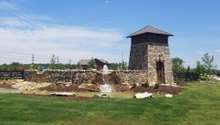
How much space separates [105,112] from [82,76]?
57.1ft

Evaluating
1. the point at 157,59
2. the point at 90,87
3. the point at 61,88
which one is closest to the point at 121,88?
the point at 90,87

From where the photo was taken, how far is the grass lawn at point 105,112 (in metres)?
17.8

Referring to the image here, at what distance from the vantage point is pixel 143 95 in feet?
84.8

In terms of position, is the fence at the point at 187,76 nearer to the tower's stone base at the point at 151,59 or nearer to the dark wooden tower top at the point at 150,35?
the tower's stone base at the point at 151,59

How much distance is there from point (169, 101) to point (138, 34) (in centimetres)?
1894

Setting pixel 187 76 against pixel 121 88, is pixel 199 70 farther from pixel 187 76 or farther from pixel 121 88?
pixel 121 88

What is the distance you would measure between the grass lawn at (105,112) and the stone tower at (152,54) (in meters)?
17.7

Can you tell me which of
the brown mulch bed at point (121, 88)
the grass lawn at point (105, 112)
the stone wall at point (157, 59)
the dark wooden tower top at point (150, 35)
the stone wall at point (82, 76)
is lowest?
the grass lawn at point (105, 112)

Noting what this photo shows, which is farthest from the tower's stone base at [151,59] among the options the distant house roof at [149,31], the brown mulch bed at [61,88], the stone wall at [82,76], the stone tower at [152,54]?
the brown mulch bed at [61,88]

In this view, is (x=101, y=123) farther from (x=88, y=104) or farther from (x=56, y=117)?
(x=88, y=104)

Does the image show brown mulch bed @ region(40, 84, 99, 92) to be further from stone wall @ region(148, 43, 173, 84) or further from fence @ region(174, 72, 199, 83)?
fence @ region(174, 72, 199, 83)

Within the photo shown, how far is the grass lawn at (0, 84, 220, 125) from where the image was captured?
17.8 meters

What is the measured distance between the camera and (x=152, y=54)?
41.3 meters

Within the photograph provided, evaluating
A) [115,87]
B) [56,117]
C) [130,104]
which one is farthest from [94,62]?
[56,117]
